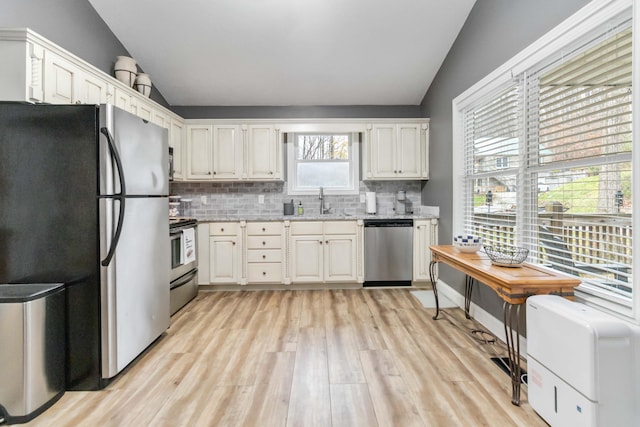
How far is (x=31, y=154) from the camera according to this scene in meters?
1.96

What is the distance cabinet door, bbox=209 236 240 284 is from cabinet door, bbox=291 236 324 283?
27.6 inches

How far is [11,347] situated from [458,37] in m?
4.25

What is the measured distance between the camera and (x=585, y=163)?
186 cm

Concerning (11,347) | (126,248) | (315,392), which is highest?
(126,248)

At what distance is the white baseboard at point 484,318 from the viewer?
93.1 inches

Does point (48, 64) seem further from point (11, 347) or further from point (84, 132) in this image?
point (11, 347)

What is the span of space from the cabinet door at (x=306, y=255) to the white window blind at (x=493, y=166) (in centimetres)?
171

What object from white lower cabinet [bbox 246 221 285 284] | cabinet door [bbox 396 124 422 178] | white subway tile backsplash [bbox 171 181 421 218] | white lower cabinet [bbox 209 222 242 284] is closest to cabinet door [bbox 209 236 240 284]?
white lower cabinet [bbox 209 222 242 284]

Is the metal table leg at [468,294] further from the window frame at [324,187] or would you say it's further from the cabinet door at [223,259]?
the cabinet door at [223,259]

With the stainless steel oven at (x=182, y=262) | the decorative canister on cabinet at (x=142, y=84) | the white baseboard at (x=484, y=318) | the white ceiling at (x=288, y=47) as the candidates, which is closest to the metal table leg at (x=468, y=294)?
the white baseboard at (x=484, y=318)

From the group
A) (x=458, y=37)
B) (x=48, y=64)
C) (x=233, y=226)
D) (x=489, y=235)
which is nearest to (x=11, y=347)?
(x=48, y=64)

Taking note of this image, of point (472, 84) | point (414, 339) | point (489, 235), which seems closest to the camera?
point (414, 339)

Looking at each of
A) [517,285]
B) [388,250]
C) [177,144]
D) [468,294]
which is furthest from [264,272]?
[517,285]

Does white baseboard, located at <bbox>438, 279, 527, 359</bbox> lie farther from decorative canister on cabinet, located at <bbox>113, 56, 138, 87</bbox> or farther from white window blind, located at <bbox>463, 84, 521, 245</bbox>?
decorative canister on cabinet, located at <bbox>113, 56, 138, 87</bbox>
